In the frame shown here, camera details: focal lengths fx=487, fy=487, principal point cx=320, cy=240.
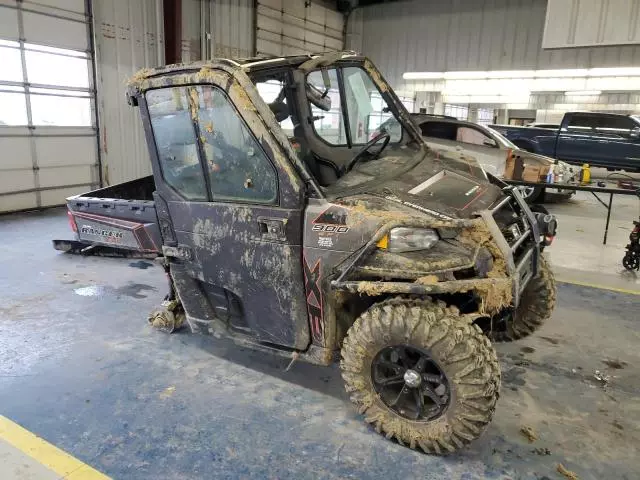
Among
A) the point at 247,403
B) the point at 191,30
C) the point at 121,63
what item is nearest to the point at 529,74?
the point at 191,30

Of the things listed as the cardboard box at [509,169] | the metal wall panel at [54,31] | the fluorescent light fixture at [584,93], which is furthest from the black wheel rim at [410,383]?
the fluorescent light fixture at [584,93]

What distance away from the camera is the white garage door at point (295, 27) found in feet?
45.9

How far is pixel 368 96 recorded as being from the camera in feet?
12.4

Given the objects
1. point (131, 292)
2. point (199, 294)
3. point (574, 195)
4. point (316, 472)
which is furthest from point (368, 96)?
point (574, 195)

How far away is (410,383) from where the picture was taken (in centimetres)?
254

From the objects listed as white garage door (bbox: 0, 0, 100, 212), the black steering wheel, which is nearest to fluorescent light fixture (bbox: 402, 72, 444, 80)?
white garage door (bbox: 0, 0, 100, 212)

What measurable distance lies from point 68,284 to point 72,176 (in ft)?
18.5

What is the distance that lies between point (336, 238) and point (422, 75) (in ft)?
50.3

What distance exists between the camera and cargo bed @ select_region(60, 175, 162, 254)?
3.47 m

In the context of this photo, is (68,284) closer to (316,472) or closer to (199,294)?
(199,294)

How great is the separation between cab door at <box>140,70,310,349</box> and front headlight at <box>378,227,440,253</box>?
49 centimetres

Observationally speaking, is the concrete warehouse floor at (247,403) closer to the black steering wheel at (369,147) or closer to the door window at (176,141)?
the door window at (176,141)

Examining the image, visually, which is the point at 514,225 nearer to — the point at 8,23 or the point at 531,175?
the point at 531,175

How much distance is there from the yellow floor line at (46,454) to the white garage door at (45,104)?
7402 mm
